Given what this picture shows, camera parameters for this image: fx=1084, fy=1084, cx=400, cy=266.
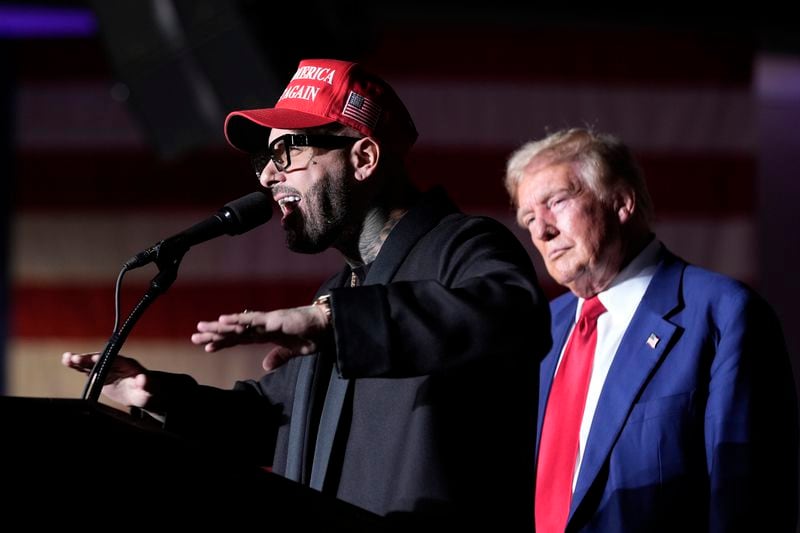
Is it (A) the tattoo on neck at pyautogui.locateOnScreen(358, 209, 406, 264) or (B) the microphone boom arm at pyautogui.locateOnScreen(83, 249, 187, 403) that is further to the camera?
(A) the tattoo on neck at pyautogui.locateOnScreen(358, 209, 406, 264)

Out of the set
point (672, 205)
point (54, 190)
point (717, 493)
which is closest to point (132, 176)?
point (54, 190)

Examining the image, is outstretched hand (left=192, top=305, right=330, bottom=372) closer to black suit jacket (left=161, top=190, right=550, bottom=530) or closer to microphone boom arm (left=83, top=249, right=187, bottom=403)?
black suit jacket (left=161, top=190, right=550, bottom=530)

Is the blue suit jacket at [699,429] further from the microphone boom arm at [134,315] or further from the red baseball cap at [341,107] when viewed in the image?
the microphone boom arm at [134,315]

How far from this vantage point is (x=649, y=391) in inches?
72.8

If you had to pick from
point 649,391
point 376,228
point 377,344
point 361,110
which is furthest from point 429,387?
point 649,391

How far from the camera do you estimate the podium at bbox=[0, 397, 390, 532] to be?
0.87 metres

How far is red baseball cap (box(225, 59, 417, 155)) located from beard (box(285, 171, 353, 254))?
8 cm

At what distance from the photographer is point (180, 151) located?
3.23 metres

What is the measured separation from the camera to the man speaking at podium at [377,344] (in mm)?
1063

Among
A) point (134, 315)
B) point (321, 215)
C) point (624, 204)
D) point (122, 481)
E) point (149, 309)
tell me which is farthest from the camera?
point (149, 309)

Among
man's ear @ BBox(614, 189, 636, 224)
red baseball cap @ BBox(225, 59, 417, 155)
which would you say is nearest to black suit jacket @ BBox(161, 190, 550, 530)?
red baseball cap @ BBox(225, 59, 417, 155)

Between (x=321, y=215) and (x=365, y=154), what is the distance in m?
0.10

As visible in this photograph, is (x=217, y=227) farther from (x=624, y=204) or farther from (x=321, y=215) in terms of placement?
(x=624, y=204)

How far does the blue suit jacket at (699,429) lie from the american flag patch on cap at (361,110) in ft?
2.41
